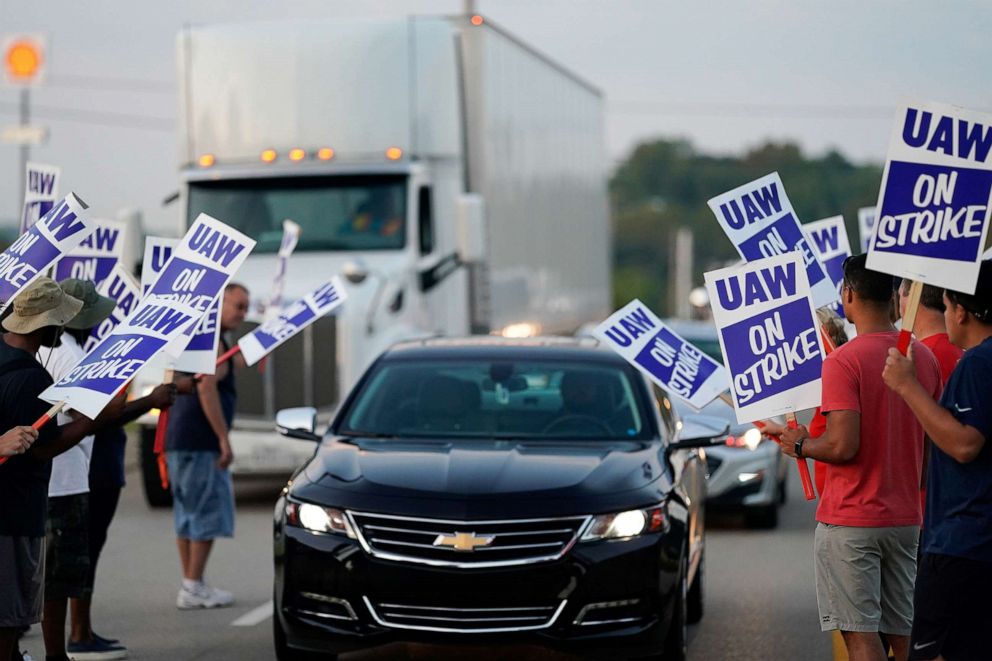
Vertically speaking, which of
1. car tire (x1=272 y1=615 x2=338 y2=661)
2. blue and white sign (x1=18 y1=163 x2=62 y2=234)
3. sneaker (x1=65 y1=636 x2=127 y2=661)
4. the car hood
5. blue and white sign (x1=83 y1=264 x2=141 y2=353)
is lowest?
sneaker (x1=65 y1=636 x2=127 y2=661)

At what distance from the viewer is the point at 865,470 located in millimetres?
6160

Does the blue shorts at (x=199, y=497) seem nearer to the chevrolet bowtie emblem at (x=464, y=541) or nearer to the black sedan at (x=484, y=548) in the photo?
the black sedan at (x=484, y=548)

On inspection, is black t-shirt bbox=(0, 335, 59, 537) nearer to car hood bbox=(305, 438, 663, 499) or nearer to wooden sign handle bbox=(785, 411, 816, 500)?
car hood bbox=(305, 438, 663, 499)

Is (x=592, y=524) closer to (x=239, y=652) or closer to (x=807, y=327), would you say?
(x=807, y=327)

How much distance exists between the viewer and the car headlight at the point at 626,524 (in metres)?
7.62

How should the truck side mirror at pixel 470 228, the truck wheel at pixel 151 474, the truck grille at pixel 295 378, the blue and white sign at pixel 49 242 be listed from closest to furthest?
the blue and white sign at pixel 49 242 < the truck wheel at pixel 151 474 < the truck grille at pixel 295 378 < the truck side mirror at pixel 470 228

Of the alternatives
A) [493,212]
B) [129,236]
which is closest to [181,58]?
[129,236]

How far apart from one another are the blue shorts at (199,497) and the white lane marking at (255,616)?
18.7 inches

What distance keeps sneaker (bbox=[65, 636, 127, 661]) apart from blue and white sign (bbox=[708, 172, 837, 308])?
12.3 feet

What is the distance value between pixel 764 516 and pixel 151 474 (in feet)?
17.8

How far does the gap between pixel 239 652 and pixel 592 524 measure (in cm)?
225

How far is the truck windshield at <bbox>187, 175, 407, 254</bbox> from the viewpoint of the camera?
16.4 metres

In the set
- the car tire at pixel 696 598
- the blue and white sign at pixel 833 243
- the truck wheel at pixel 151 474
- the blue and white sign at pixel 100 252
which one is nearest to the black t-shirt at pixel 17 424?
the blue and white sign at pixel 100 252

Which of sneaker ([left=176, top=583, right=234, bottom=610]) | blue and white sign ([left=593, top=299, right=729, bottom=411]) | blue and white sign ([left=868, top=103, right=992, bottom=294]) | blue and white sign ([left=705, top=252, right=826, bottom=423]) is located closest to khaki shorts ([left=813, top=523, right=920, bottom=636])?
blue and white sign ([left=705, top=252, right=826, bottom=423])
